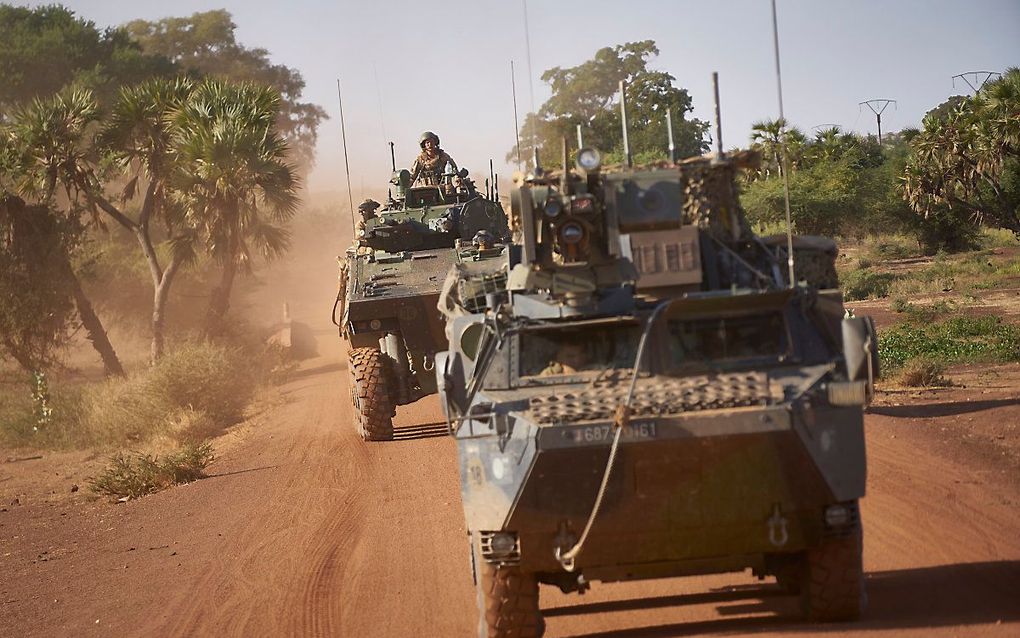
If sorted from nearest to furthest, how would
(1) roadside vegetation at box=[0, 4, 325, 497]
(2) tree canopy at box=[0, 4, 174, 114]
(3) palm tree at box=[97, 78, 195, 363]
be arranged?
(1) roadside vegetation at box=[0, 4, 325, 497], (3) palm tree at box=[97, 78, 195, 363], (2) tree canopy at box=[0, 4, 174, 114]

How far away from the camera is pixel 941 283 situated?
110ft

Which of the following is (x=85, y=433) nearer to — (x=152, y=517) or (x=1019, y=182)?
(x=152, y=517)

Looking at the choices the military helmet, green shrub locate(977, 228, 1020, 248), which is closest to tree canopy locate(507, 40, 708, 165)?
the military helmet

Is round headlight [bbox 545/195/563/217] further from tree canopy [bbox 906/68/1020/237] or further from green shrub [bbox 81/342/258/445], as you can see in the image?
tree canopy [bbox 906/68/1020/237]

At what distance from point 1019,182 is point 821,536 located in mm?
32279

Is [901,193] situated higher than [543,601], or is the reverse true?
[901,193]

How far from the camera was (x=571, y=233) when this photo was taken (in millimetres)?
8031

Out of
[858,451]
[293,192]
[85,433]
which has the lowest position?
[85,433]

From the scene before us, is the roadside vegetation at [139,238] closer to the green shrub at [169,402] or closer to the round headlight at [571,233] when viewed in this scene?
the green shrub at [169,402]

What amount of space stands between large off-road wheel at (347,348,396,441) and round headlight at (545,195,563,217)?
8.53 metres

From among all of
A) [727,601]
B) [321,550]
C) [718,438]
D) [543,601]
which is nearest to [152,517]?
[321,550]

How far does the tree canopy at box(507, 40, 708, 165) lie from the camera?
1217 inches

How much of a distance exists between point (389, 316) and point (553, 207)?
29.3 feet

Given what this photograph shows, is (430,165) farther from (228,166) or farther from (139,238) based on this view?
(139,238)
